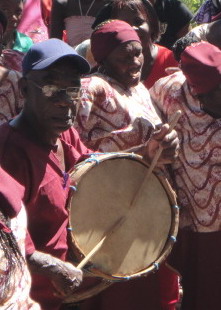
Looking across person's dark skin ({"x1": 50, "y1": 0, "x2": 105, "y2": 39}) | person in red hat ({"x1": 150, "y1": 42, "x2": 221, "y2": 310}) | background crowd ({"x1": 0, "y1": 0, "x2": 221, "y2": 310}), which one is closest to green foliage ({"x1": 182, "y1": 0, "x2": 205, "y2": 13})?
person's dark skin ({"x1": 50, "y1": 0, "x2": 105, "y2": 39})

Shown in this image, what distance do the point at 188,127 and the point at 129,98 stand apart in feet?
1.21

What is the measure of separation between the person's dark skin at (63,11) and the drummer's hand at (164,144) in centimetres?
253

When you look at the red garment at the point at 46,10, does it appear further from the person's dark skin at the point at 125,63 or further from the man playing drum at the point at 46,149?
the man playing drum at the point at 46,149

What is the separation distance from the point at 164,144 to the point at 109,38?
2.57ft

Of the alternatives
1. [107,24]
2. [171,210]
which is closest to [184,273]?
[171,210]

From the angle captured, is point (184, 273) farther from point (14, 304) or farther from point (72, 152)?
point (14, 304)

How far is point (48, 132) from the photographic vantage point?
3990 mm

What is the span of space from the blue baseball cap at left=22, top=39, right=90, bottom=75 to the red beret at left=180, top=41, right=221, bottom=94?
0.92 m

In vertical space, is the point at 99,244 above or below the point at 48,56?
below

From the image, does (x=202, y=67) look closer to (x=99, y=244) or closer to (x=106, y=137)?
(x=106, y=137)

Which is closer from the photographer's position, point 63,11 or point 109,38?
point 109,38

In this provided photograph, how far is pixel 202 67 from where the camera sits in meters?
4.77

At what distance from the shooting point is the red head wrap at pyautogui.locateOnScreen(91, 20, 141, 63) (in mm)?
4773

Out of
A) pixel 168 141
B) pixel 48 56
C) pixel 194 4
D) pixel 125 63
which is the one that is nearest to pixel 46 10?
pixel 125 63
